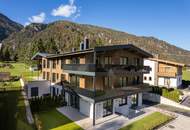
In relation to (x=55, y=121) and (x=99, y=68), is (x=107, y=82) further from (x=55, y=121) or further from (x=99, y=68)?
(x=55, y=121)

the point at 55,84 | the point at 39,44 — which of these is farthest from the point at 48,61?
the point at 39,44

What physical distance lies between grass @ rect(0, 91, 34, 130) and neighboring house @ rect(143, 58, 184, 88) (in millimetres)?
29016

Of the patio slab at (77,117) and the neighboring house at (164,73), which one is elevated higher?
the neighboring house at (164,73)

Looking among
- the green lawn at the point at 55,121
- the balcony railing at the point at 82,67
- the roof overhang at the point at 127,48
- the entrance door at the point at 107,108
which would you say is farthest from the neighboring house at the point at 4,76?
the roof overhang at the point at 127,48

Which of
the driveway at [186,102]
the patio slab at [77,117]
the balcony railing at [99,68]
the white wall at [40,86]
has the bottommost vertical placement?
the driveway at [186,102]

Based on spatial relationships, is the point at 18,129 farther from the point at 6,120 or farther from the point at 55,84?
the point at 55,84

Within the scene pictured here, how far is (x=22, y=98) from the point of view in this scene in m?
26.3

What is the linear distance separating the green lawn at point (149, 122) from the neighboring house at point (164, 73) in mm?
18101

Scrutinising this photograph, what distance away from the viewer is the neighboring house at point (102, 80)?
58.5 ft

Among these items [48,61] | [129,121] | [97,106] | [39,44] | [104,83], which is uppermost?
[39,44]

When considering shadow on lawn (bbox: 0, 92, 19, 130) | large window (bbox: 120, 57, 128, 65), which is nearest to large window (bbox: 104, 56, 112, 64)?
large window (bbox: 120, 57, 128, 65)

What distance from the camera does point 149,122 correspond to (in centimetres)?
1888

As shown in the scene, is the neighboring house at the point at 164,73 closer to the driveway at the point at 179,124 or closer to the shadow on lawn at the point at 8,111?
the driveway at the point at 179,124

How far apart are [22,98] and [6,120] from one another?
8943 mm
